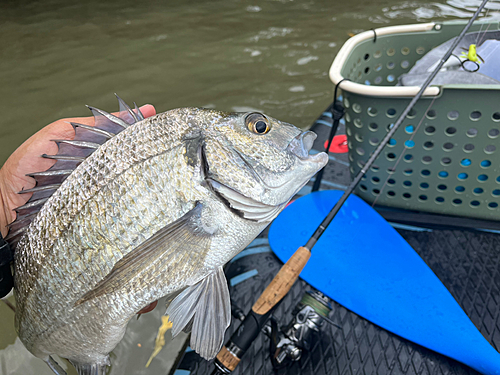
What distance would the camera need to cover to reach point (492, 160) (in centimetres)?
172

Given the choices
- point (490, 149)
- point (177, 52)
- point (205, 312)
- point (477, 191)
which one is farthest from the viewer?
point (177, 52)

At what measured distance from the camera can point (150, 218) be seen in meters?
0.90

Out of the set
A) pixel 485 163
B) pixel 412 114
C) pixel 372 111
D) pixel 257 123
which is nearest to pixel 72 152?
pixel 257 123

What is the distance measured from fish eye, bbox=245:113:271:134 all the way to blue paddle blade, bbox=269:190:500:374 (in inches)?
41.8

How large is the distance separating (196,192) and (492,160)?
1632 mm

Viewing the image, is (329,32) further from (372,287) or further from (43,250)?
(43,250)

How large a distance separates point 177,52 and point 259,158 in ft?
13.8

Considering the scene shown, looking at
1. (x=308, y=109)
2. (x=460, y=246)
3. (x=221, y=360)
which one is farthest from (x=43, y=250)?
(x=308, y=109)

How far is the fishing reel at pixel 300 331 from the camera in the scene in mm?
1395

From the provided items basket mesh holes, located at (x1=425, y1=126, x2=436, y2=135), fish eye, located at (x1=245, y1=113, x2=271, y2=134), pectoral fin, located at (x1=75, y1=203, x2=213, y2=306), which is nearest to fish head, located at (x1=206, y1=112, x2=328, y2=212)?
fish eye, located at (x1=245, y1=113, x2=271, y2=134)

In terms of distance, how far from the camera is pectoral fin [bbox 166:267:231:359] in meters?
1.00

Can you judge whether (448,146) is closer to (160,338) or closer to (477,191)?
(477,191)

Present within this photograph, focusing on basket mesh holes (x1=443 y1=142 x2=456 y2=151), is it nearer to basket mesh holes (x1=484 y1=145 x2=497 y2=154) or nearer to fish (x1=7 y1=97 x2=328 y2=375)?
basket mesh holes (x1=484 y1=145 x2=497 y2=154)

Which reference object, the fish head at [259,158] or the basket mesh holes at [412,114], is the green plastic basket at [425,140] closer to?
the basket mesh holes at [412,114]
